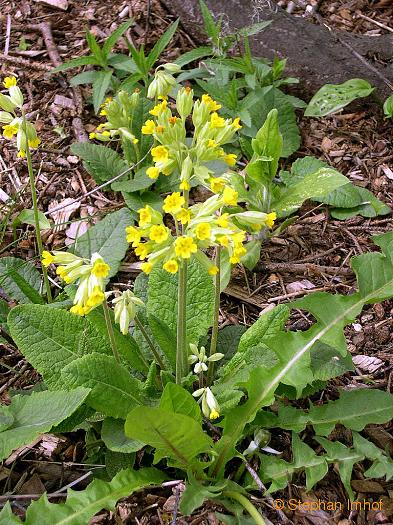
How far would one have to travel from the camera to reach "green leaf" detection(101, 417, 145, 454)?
8.36 ft

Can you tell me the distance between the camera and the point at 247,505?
8.24 ft

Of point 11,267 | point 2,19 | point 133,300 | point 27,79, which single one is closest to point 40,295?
point 11,267

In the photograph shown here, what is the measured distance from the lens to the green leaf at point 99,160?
3936 millimetres

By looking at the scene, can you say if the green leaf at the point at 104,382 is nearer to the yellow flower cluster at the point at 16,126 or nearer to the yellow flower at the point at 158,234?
the yellow flower at the point at 158,234

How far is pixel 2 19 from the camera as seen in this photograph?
5008 millimetres

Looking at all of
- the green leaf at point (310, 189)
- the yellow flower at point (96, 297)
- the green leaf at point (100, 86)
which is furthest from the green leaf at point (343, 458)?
the green leaf at point (100, 86)

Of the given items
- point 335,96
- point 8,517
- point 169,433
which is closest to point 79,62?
point 335,96

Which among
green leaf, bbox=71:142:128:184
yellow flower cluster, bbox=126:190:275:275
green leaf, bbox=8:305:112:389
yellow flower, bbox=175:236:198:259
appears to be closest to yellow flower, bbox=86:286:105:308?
yellow flower cluster, bbox=126:190:275:275

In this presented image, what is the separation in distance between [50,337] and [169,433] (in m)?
0.78

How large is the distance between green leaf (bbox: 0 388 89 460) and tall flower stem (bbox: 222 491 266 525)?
71cm

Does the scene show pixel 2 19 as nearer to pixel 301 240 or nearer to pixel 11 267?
pixel 11 267

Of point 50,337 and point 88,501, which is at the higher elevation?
point 50,337

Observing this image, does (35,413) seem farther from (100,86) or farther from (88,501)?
(100,86)

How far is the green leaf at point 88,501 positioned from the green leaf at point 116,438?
0.09 m
